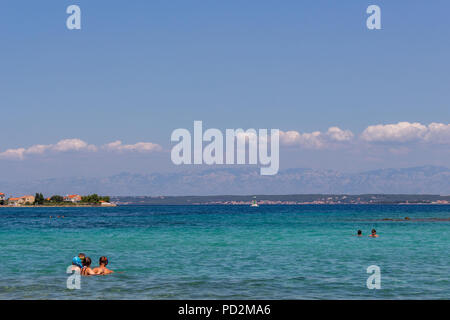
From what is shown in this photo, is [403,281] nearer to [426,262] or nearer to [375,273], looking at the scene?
[375,273]

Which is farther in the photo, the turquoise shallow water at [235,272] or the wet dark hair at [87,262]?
the wet dark hair at [87,262]

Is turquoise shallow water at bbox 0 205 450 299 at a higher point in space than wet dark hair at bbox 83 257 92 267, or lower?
lower

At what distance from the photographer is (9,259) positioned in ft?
136

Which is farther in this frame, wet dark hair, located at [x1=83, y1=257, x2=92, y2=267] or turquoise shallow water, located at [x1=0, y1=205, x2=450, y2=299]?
wet dark hair, located at [x1=83, y1=257, x2=92, y2=267]

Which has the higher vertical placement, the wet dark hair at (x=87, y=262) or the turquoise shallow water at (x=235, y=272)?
the wet dark hair at (x=87, y=262)

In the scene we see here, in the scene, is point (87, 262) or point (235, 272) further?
point (235, 272)

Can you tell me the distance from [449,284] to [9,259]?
3147cm

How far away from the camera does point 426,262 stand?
38469 mm

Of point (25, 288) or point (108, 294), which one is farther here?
point (25, 288)

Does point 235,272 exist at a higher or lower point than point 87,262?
lower
